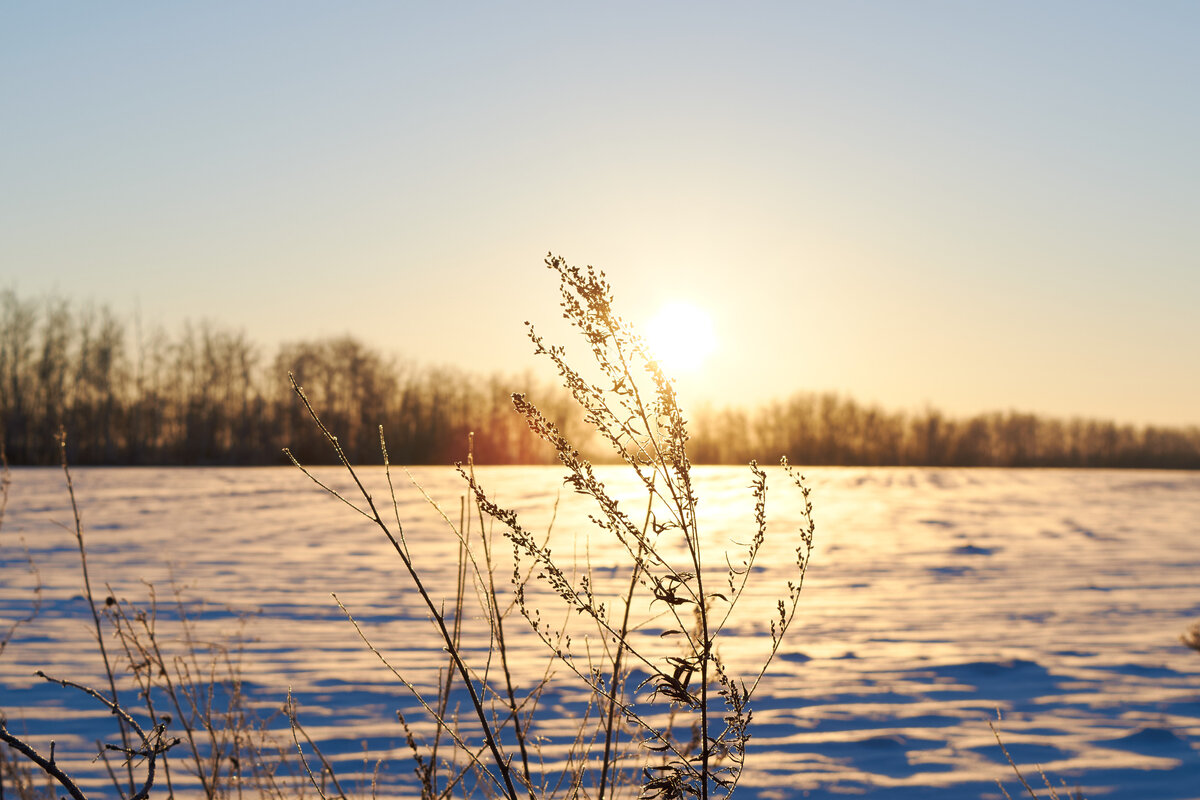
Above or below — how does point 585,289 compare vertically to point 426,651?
above

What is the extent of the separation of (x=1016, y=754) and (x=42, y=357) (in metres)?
63.3

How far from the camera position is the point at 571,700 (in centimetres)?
573

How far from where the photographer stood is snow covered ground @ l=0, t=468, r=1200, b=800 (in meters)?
4.71

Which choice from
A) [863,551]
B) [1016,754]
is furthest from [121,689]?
[863,551]

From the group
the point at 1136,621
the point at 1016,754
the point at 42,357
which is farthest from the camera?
the point at 42,357

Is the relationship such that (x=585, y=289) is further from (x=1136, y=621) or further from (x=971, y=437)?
(x=971, y=437)

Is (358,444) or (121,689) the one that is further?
(358,444)

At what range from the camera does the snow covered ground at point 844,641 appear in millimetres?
4707

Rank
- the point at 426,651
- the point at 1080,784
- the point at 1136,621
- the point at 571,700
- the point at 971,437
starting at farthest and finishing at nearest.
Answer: the point at 971,437
the point at 1136,621
the point at 426,651
the point at 571,700
the point at 1080,784

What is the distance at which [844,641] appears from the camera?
7207 mm

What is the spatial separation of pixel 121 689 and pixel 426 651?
197 cm

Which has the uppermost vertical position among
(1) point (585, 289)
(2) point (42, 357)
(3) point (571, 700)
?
(2) point (42, 357)

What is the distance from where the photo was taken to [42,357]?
5619 centimetres

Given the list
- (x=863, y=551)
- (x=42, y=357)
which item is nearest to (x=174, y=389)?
(x=42, y=357)
